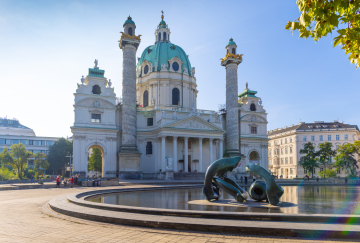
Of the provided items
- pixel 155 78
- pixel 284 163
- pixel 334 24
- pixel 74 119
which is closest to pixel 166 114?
pixel 155 78

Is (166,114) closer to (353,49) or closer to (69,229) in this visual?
(69,229)

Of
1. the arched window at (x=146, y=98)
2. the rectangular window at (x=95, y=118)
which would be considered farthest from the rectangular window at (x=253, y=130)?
the rectangular window at (x=95, y=118)

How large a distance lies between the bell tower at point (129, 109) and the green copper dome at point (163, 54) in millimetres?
13384

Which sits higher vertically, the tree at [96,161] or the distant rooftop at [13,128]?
the distant rooftop at [13,128]

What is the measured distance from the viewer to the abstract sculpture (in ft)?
50.0

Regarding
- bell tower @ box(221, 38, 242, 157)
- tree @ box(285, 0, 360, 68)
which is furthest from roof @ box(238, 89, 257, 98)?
tree @ box(285, 0, 360, 68)

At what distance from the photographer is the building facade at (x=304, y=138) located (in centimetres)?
8306

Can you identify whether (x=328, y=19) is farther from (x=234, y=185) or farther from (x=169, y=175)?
(x=169, y=175)

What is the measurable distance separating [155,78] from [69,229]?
57594 mm

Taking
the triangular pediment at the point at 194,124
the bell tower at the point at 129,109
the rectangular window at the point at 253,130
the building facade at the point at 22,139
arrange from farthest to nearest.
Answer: the building facade at the point at 22,139 < the rectangular window at the point at 253,130 < the triangular pediment at the point at 194,124 < the bell tower at the point at 129,109

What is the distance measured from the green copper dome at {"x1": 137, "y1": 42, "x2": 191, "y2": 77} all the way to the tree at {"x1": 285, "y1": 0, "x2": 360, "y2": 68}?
206 feet

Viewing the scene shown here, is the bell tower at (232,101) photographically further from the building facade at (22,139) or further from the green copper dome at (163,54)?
the building facade at (22,139)

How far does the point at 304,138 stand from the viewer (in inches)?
3354

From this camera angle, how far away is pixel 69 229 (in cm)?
1027
